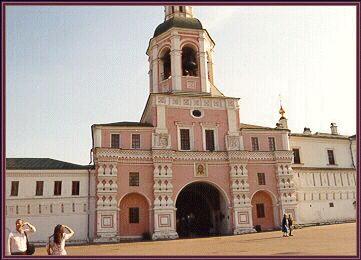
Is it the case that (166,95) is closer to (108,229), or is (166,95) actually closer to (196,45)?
(196,45)

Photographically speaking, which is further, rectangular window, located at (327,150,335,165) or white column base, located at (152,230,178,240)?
rectangular window, located at (327,150,335,165)

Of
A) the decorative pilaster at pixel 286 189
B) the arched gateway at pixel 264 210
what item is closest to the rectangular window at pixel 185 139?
the arched gateway at pixel 264 210

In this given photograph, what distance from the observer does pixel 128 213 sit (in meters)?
25.4

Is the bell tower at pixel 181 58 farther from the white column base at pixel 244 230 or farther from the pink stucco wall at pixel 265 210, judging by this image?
the white column base at pixel 244 230

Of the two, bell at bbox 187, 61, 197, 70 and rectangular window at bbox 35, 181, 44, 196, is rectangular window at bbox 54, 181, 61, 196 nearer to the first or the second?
rectangular window at bbox 35, 181, 44, 196

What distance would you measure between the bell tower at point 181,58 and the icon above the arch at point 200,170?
5.93 m

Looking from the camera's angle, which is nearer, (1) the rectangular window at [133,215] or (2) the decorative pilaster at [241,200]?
(1) the rectangular window at [133,215]

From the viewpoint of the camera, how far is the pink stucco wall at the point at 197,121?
2705cm

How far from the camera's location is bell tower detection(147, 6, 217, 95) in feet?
94.6

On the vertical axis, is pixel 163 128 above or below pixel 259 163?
above

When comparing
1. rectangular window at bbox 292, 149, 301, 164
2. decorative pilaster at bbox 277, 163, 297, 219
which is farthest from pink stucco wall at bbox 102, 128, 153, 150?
rectangular window at bbox 292, 149, 301, 164

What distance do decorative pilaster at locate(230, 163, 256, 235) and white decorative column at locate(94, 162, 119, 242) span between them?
8289 mm

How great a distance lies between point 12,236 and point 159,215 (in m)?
17.5

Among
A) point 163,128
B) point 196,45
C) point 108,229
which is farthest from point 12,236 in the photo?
point 196,45
